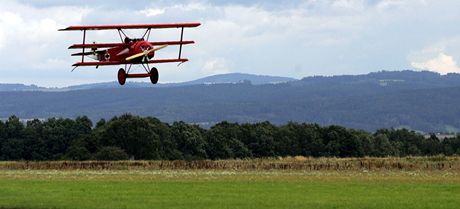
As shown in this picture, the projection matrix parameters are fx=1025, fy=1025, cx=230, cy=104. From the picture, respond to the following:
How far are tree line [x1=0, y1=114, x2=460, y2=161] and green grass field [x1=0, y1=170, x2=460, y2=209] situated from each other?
1662 inches

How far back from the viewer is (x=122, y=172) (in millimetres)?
100000

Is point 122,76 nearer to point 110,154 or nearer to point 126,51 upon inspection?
point 126,51

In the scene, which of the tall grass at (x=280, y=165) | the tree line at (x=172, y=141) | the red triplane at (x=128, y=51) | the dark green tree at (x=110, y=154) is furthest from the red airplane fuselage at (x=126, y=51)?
the tree line at (x=172, y=141)

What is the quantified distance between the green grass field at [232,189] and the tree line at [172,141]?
42.2 metres

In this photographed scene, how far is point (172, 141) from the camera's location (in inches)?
5797

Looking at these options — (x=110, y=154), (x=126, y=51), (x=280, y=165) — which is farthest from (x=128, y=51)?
(x=110, y=154)

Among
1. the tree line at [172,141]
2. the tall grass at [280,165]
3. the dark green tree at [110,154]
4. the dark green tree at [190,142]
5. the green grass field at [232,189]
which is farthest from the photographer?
the dark green tree at [190,142]

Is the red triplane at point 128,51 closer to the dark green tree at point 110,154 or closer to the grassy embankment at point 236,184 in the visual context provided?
the grassy embankment at point 236,184

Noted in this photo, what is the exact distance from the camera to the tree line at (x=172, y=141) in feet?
462

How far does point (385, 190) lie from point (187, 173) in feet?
96.8

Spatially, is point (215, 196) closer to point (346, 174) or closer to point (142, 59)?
point (142, 59)

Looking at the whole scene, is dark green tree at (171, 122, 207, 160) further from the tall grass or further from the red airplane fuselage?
the red airplane fuselage

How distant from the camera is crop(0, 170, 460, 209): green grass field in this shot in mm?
58750

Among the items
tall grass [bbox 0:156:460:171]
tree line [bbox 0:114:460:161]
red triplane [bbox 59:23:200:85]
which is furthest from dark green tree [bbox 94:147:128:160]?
red triplane [bbox 59:23:200:85]
